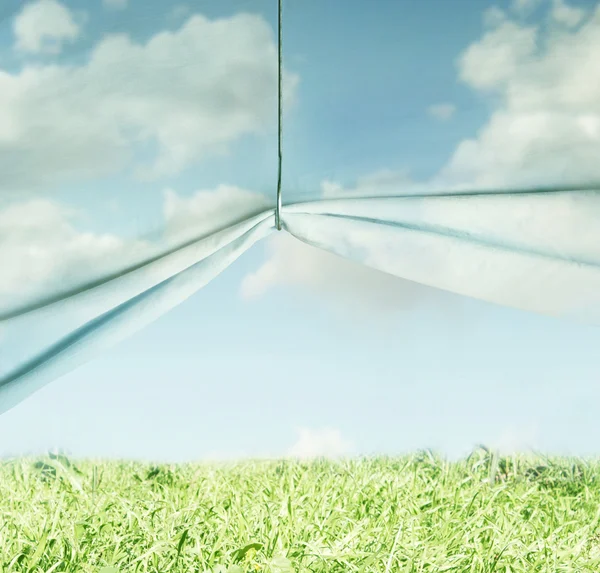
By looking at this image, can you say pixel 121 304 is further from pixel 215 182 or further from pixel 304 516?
pixel 304 516

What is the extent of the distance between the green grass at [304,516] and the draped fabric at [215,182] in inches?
14.8

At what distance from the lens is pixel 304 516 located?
56.5 inches

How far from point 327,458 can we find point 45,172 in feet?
3.44

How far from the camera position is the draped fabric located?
176cm

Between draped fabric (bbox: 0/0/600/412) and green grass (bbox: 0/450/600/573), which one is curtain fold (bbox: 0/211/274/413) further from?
green grass (bbox: 0/450/600/573)

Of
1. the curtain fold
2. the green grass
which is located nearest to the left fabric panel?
the curtain fold

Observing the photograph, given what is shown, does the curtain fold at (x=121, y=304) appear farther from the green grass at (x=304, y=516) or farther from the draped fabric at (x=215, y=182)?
the green grass at (x=304, y=516)

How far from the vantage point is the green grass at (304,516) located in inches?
45.4

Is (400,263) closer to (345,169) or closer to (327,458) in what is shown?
(345,169)

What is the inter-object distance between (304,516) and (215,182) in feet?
2.59

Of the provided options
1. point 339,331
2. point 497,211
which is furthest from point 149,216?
point 497,211

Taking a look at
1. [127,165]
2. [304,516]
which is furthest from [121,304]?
[304,516]

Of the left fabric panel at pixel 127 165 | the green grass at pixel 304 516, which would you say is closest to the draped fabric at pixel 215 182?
the left fabric panel at pixel 127 165

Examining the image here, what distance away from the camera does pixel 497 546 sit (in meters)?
1.27
